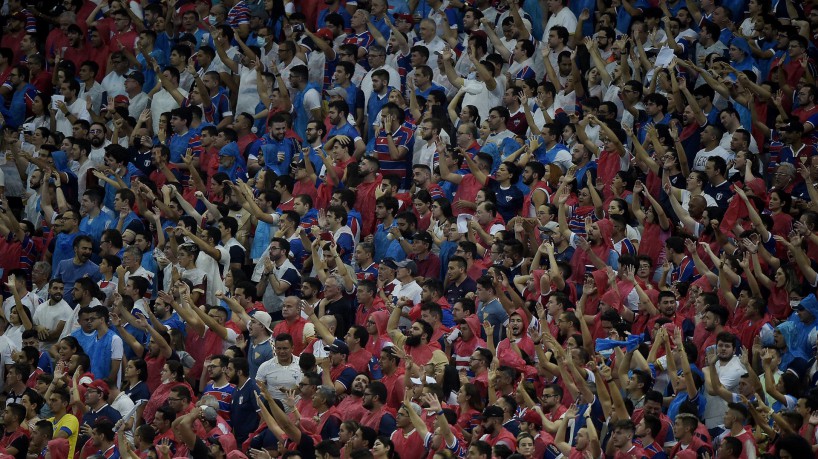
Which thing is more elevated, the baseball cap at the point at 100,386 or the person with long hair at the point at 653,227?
the person with long hair at the point at 653,227

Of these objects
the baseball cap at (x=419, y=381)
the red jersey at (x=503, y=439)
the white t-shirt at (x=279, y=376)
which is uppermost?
the red jersey at (x=503, y=439)

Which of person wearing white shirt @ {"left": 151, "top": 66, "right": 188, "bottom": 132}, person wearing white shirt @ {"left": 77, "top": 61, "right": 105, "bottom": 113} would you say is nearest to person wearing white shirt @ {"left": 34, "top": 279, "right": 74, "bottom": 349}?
person wearing white shirt @ {"left": 151, "top": 66, "right": 188, "bottom": 132}

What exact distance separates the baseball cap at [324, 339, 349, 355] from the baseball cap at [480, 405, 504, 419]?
1.75m

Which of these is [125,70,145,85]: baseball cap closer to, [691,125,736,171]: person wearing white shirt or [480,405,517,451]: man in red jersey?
[691,125,736,171]: person wearing white shirt

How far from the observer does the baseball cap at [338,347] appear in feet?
44.7

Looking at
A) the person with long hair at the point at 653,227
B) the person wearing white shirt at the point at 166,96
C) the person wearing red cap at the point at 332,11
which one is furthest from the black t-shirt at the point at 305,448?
the person wearing red cap at the point at 332,11

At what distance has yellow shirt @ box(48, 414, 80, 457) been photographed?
1346 cm

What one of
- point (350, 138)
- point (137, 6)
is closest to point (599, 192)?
point (350, 138)

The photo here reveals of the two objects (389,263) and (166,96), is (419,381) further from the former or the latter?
(166,96)

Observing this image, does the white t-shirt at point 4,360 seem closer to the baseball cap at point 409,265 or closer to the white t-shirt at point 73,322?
the white t-shirt at point 73,322

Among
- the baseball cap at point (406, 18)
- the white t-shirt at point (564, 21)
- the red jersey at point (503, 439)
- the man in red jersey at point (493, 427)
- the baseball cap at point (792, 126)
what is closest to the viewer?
the red jersey at point (503, 439)

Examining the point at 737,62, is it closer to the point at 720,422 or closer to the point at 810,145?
the point at 810,145

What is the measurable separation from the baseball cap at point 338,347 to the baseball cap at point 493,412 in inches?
68.8

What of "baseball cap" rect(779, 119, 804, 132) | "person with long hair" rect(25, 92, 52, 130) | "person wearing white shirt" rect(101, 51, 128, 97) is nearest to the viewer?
"baseball cap" rect(779, 119, 804, 132)
